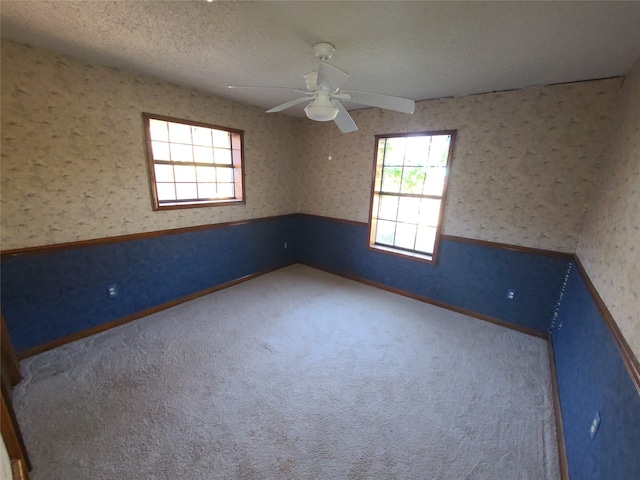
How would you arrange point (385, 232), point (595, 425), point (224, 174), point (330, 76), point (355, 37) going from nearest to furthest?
point (595, 425) → point (330, 76) → point (355, 37) → point (224, 174) → point (385, 232)

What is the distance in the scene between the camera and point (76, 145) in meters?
2.28

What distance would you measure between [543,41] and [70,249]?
398 centimetres

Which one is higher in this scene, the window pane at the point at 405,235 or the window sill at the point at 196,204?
the window sill at the point at 196,204

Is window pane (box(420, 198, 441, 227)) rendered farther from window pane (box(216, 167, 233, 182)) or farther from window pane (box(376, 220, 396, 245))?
window pane (box(216, 167, 233, 182))

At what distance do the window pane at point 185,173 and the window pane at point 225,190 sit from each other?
38 cm

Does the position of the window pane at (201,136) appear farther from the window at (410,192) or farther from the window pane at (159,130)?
the window at (410,192)

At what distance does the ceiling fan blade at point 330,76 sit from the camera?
1.44 m

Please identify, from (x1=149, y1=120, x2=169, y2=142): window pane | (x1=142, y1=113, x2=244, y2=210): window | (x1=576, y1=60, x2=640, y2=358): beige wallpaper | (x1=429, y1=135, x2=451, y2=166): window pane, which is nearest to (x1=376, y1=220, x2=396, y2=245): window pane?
(x1=429, y1=135, x2=451, y2=166): window pane

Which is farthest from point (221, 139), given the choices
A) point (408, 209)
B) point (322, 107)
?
point (408, 209)

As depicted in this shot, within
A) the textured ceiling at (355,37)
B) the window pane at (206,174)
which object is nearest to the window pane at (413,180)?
the textured ceiling at (355,37)

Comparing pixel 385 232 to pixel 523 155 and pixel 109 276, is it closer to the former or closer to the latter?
pixel 523 155

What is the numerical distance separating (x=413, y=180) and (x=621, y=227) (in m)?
2.09

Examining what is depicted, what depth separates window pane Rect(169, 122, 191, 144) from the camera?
2965 mm

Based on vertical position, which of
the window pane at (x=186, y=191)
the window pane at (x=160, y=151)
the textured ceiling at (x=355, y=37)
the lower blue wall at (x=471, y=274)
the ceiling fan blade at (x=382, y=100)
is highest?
the textured ceiling at (x=355, y=37)
